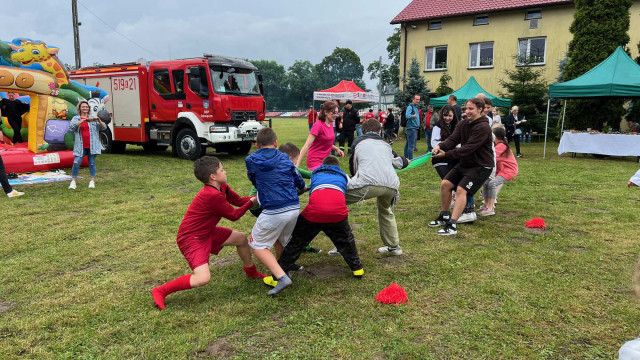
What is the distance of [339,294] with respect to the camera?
373cm

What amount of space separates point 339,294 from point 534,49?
24.1 metres

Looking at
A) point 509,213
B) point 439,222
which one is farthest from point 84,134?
point 509,213

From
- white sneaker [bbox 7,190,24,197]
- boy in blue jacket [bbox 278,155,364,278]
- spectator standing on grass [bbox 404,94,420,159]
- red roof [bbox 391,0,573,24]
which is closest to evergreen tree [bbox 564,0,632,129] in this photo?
red roof [bbox 391,0,573,24]

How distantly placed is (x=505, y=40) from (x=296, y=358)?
25035 mm

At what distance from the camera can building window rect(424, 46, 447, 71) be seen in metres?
25.5

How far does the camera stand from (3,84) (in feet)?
30.9

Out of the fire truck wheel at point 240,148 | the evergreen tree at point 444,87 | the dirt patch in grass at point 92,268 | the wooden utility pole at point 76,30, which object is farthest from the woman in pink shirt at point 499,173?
the wooden utility pole at point 76,30

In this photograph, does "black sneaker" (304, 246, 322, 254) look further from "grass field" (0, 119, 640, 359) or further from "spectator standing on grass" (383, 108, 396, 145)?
"spectator standing on grass" (383, 108, 396, 145)

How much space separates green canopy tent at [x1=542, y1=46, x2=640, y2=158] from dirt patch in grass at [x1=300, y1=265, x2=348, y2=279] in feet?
39.6

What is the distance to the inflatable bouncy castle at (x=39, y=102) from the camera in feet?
32.0

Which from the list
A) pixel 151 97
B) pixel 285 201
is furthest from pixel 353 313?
pixel 151 97

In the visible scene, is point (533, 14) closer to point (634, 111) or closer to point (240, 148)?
point (634, 111)

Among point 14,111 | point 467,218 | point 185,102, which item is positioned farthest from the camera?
point 185,102

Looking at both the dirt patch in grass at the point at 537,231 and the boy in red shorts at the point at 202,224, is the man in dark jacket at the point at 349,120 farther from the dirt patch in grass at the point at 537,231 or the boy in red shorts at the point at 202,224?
the boy in red shorts at the point at 202,224
